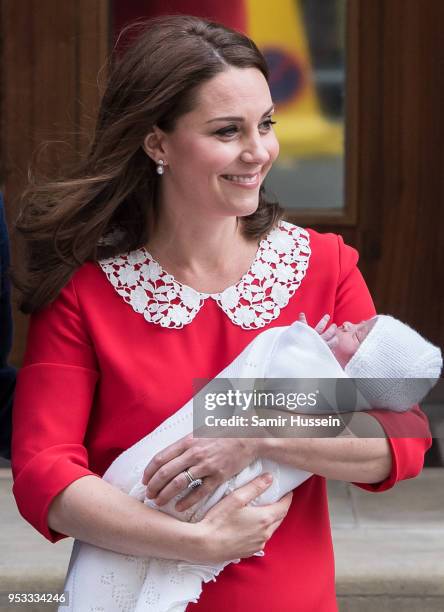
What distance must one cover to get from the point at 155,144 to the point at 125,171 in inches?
3.6

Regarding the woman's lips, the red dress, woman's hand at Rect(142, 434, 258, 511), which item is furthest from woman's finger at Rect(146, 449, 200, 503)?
the woman's lips

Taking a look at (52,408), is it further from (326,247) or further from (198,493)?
(326,247)

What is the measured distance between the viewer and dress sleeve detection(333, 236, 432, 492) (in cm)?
221

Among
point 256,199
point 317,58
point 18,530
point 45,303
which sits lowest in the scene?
point 18,530

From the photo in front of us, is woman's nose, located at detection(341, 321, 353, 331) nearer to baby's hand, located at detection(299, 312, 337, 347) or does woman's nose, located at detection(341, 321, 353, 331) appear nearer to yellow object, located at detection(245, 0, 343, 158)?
baby's hand, located at detection(299, 312, 337, 347)

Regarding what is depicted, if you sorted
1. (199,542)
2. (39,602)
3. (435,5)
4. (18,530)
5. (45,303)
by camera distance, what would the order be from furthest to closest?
(435,5)
(18,530)
(39,602)
(45,303)
(199,542)

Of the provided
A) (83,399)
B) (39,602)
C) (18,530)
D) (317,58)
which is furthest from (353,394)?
(317,58)

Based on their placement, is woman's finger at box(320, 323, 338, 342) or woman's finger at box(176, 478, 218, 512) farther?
woman's finger at box(320, 323, 338, 342)

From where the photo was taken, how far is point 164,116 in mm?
2283

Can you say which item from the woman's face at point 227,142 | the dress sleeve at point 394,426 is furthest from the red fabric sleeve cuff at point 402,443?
the woman's face at point 227,142

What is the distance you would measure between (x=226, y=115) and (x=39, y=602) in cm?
195

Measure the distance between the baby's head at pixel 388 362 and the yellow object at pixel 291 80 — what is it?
108 inches

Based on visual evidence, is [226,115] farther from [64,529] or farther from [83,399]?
[64,529]

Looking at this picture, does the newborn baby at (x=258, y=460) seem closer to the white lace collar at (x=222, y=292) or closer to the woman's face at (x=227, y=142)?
the white lace collar at (x=222, y=292)
